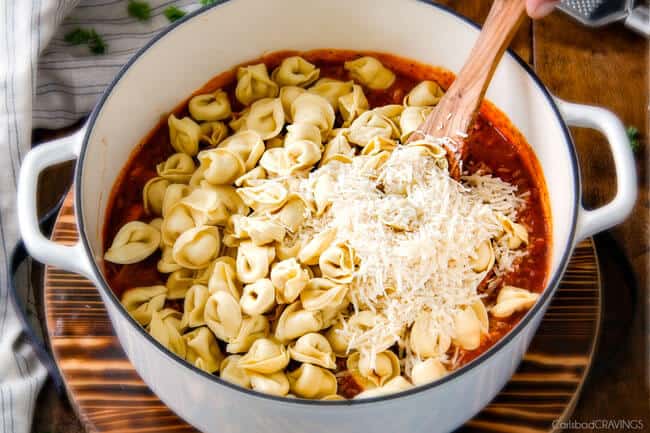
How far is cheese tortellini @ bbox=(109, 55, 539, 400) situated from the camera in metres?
1.38

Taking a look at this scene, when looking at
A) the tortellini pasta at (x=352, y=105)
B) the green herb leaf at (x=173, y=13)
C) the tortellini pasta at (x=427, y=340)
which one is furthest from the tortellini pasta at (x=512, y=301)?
the green herb leaf at (x=173, y=13)

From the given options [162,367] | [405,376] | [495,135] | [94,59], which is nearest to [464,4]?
[495,135]

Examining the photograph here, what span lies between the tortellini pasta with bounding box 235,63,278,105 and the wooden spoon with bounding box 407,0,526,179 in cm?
35

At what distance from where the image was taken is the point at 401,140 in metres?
1.64

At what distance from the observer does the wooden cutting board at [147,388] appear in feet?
4.64

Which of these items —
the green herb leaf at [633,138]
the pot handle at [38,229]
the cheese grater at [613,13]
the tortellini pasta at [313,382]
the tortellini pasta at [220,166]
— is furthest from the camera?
the cheese grater at [613,13]

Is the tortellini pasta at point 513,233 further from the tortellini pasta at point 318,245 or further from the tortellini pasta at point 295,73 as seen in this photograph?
the tortellini pasta at point 295,73

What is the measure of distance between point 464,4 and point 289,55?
0.47m

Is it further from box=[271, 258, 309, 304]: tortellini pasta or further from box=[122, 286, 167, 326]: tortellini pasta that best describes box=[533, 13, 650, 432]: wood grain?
box=[122, 286, 167, 326]: tortellini pasta

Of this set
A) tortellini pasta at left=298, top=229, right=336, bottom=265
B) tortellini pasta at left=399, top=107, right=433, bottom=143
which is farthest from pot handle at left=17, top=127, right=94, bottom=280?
tortellini pasta at left=399, top=107, right=433, bottom=143

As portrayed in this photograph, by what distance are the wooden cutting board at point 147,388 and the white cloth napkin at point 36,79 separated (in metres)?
0.21

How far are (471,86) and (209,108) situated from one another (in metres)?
0.53

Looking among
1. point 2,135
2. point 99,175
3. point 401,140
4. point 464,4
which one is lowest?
point 2,135

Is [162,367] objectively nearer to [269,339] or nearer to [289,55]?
[269,339]
